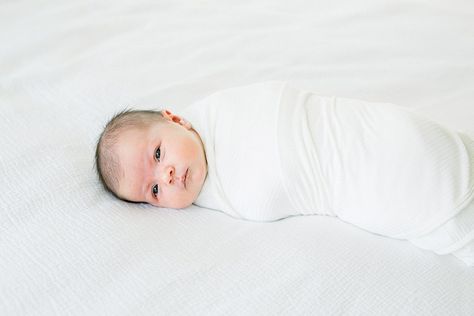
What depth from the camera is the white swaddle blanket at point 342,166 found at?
0.90 m

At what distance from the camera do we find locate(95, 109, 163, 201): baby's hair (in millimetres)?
1020

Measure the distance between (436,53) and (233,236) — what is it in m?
0.93

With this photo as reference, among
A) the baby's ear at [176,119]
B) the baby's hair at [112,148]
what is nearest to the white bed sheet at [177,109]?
the baby's hair at [112,148]

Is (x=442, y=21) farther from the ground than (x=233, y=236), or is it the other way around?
(x=442, y=21)

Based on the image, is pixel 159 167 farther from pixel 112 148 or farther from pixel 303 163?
pixel 303 163

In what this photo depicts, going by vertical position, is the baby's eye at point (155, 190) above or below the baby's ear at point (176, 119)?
below

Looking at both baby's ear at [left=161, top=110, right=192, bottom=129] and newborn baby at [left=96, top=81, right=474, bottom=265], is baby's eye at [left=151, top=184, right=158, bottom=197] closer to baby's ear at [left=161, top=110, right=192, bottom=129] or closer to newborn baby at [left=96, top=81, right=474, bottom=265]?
newborn baby at [left=96, top=81, right=474, bottom=265]

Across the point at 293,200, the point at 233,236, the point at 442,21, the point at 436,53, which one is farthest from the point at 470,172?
the point at 442,21

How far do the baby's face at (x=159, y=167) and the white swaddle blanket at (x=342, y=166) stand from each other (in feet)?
0.12

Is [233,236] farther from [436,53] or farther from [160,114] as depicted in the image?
[436,53]

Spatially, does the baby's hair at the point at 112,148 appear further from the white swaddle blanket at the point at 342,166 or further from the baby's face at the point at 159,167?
the white swaddle blanket at the point at 342,166

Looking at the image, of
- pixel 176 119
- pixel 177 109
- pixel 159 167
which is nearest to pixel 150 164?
pixel 159 167

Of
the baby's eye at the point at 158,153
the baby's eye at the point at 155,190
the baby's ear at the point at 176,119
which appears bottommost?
the baby's eye at the point at 155,190

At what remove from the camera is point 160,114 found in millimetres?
1107
